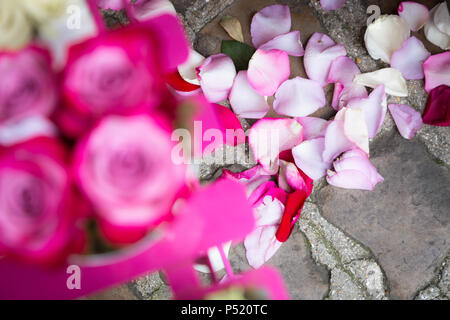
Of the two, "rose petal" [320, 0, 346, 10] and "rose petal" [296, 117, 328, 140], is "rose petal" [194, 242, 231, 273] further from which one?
"rose petal" [320, 0, 346, 10]

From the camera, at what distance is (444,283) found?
0.90 m

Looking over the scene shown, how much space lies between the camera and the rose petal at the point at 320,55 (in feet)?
2.91

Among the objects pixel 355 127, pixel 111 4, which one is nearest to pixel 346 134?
pixel 355 127

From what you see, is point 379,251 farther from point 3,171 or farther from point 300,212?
point 3,171

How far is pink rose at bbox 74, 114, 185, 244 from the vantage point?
349 mm

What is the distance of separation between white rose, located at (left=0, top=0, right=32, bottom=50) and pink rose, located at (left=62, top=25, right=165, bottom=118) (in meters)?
0.08

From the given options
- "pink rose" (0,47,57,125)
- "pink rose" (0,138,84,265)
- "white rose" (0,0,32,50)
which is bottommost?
"pink rose" (0,138,84,265)

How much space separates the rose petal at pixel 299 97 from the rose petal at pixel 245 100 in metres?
0.04

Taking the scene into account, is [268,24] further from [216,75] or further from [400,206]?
[400,206]

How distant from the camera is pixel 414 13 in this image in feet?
2.98

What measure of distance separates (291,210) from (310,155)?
0.11 metres

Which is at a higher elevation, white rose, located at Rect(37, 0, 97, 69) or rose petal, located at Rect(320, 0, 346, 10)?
white rose, located at Rect(37, 0, 97, 69)

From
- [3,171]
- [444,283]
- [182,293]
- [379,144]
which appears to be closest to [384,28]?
[379,144]

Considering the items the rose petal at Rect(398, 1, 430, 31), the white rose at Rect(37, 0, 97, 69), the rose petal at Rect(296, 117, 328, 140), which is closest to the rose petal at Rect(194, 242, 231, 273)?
the rose petal at Rect(296, 117, 328, 140)
